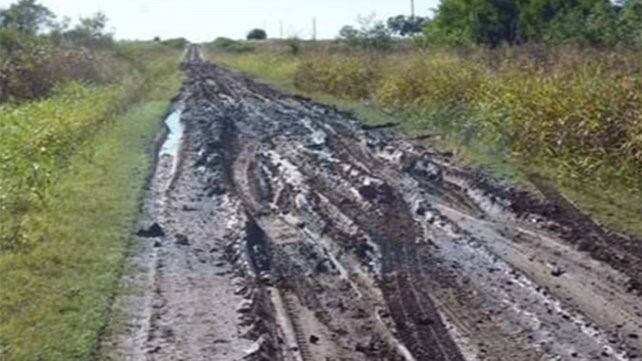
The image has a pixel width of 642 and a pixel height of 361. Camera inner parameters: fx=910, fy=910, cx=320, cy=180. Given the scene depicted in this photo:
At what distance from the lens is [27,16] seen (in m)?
46.7

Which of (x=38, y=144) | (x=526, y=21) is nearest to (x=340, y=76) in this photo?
(x=526, y=21)

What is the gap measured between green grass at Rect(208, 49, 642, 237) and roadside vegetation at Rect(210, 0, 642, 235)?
2cm

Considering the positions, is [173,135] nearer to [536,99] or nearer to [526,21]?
[536,99]

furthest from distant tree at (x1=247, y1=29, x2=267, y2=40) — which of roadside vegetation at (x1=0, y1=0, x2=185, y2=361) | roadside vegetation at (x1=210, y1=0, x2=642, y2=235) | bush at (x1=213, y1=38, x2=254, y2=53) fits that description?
roadside vegetation at (x1=0, y1=0, x2=185, y2=361)

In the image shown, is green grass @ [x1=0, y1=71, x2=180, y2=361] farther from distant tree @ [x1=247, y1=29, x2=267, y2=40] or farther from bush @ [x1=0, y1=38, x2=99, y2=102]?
distant tree @ [x1=247, y1=29, x2=267, y2=40]

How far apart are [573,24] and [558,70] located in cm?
1349

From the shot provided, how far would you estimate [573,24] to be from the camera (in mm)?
29297

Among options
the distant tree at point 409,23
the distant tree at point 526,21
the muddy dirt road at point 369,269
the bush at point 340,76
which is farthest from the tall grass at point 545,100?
the distant tree at point 409,23

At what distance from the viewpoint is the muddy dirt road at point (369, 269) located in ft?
22.1

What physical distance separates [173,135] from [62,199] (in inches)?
297

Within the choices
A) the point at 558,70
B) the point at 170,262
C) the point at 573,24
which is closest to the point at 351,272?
the point at 170,262

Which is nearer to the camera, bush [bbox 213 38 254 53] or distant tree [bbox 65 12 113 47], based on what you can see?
distant tree [bbox 65 12 113 47]

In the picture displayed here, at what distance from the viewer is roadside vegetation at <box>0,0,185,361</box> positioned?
283 inches

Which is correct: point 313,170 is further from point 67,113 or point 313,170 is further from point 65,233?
point 67,113
